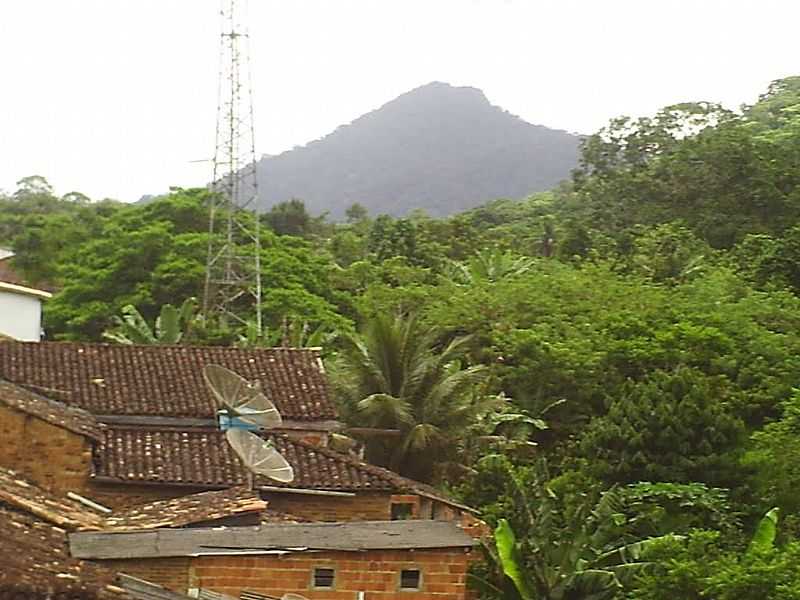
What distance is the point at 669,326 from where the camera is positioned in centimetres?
2106

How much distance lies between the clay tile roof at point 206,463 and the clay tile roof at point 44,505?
90 cm

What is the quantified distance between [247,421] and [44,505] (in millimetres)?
2367

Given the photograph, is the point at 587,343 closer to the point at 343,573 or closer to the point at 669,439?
the point at 669,439

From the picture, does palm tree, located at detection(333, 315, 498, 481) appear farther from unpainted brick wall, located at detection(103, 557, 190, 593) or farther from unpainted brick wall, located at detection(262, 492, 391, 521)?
unpainted brick wall, located at detection(103, 557, 190, 593)

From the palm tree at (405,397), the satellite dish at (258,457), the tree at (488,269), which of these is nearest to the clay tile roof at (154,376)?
the palm tree at (405,397)

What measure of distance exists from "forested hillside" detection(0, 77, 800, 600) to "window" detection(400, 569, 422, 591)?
155cm

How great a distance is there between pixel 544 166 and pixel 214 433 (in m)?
118

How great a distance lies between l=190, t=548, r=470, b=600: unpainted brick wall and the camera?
10.9m

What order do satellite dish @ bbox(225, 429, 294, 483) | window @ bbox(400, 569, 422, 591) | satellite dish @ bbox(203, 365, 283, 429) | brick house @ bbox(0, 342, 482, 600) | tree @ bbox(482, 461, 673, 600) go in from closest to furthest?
brick house @ bbox(0, 342, 482, 600), window @ bbox(400, 569, 422, 591), tree @ bbox(482, 461, 673, 600), satellite dish @ bbox(225, 429, 294, 483), satellite dish @ bbox(203, 365, 283, 429)

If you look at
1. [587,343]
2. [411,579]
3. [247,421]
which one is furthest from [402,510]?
[587,343]

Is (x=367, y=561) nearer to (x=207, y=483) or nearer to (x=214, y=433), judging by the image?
(x=207, y=483)

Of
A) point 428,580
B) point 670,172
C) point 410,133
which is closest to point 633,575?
point 428,580

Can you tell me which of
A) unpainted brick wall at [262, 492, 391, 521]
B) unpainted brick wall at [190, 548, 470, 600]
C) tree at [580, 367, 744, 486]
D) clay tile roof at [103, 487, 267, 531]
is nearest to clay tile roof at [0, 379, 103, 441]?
clay tile roof at [103, 487, 267, 531]

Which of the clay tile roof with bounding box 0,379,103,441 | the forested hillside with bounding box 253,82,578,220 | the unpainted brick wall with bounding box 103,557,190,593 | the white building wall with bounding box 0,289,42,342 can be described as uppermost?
the forested hillside with bounding box 253,82,578,220
